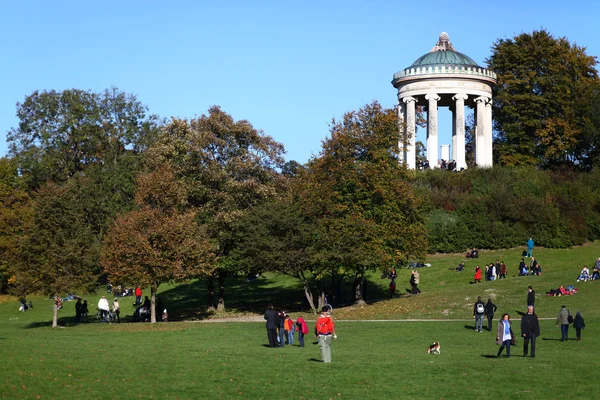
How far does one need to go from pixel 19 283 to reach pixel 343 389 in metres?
30.9

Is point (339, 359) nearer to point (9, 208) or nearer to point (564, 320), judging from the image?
point (564, 320)

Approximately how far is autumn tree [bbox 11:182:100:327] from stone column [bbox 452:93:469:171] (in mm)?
39525

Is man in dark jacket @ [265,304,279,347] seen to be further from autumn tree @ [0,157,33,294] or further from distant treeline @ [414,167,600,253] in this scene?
autumn tree @ [0,157,33,294]

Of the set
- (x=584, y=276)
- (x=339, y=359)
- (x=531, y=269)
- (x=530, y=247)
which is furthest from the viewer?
(x=530, y=247)

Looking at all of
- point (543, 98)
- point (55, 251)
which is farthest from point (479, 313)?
point (543, 98)

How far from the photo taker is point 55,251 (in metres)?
48.2

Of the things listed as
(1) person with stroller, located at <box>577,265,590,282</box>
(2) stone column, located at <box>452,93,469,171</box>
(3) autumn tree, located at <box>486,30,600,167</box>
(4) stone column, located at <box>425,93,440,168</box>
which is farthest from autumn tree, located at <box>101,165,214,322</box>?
(3) autumn tree, located at <box>486,30,600,167</box>

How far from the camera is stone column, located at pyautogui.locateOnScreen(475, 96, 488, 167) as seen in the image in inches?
3095

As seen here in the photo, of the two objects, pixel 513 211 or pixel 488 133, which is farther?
pixel 488 133

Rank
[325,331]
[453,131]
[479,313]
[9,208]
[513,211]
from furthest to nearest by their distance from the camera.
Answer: [453,131] < [9,208] < [513,211] < [479,313] < [325,331]

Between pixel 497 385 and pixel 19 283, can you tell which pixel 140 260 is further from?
pixel 497 385

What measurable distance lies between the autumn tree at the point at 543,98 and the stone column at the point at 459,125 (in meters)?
4.62

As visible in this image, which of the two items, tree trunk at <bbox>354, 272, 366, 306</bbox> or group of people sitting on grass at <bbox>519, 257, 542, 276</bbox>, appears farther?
group of people sitting on grass at <bbox>519, 257, 542, 276</bbox>

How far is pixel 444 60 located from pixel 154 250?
4014 cm
